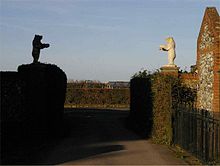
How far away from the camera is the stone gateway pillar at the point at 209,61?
14.7 meters

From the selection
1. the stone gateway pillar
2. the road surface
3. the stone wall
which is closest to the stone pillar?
the stone wall

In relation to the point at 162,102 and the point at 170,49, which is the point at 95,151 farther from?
the point at 170,49

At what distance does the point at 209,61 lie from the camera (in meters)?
15.5

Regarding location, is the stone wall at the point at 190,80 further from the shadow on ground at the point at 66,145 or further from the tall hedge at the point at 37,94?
the tall hedge at the point at 37,94

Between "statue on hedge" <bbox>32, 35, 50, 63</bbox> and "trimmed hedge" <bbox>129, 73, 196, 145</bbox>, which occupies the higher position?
"statue on hedge" <bbox>32, 35, 50, 63</bbox>

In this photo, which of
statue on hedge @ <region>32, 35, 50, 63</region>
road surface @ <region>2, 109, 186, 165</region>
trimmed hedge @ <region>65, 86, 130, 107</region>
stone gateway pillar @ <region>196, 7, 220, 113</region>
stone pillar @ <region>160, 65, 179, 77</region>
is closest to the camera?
road surface @ <region>2, 109, 186, 165</region>

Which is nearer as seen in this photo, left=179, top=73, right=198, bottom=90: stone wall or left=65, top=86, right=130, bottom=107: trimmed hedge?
left=179, top=73, right=198, bottom=90: stone wall

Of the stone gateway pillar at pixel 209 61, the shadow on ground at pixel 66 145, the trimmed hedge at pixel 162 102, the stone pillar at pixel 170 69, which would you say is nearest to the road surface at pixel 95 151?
the shadow on ground at pixel 66 145

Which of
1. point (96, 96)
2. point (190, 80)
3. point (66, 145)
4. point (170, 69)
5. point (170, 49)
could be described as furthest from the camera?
point (96, 96)

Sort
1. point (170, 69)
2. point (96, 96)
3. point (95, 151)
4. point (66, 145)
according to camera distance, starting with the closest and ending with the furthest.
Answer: point (95, 151)
point (66, 145)
point (170, 69)
point (96, 96)

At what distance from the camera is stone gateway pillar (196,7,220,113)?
48.1ft

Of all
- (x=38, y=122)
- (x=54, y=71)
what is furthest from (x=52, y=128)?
(x=54, y=71)

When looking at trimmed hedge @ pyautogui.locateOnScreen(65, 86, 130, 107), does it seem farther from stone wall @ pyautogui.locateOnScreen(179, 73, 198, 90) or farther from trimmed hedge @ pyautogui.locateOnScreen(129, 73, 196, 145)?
trimmed hedge @ pyautogui.locateOnScreen(129, 73, 196, 145)

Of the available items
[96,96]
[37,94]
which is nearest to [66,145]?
[37,94]
